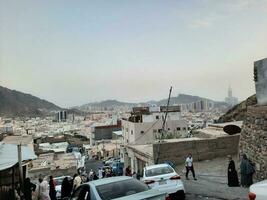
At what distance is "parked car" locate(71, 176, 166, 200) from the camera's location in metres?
9.16

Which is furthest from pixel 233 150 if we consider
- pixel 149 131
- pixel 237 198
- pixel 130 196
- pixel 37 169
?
pixel 149 131

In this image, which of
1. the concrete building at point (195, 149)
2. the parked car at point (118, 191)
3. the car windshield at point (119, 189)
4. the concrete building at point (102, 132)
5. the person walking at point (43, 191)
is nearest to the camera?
the parked car at point (118, 191)

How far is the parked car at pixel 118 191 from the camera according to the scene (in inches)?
361

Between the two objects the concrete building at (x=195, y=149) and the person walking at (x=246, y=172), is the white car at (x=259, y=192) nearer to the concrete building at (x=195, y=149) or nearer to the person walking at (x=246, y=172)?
the person walking at (x=246, y=172)

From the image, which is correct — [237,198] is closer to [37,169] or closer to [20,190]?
[20,190]

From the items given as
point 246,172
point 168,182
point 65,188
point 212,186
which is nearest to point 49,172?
point 65,188

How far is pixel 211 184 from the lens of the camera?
1836 cm

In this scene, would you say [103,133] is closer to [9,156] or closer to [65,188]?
[65,188]

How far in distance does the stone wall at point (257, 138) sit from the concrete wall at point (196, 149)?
7719 mm

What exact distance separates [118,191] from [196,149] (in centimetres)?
1862

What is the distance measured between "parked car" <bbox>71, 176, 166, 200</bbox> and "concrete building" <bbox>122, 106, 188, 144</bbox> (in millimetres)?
61624

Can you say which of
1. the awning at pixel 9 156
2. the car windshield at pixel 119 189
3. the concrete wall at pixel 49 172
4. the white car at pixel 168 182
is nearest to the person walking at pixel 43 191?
the awning at pixel 9 156

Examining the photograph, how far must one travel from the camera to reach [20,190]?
17.6 metres

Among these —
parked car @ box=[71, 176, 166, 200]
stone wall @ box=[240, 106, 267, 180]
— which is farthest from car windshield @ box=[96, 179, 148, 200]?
stone wall @ box=[240, 106, 267, 180]
